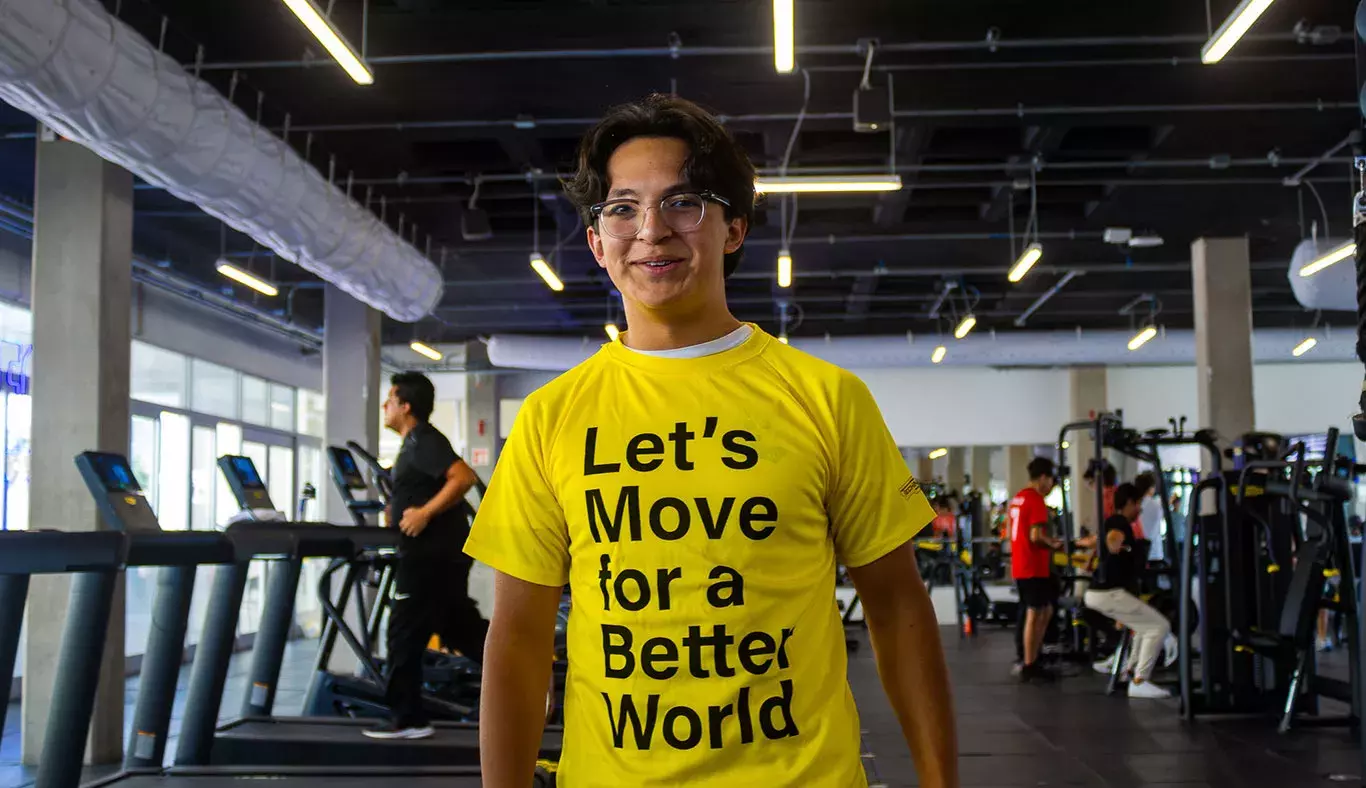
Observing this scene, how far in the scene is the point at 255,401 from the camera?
42.9ft

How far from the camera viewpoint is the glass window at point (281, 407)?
13609 millimetres

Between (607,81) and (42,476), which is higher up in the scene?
(607,81)

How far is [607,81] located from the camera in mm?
7094

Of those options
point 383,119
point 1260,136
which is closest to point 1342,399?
point 1260,136

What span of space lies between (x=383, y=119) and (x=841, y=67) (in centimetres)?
293

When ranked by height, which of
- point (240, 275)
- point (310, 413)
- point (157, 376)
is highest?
point (240, 275)

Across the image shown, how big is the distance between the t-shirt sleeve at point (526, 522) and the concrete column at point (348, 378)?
30.9ft

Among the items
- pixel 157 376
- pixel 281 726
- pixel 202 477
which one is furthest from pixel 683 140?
pixel 202 477

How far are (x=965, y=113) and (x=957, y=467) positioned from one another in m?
10.9

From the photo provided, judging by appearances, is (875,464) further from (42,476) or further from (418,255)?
(418,255)

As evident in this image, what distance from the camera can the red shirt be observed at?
7.71 m

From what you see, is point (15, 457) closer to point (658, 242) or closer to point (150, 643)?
point (150, 643)

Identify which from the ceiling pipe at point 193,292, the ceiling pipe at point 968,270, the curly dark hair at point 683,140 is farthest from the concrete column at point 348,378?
the curly dark hair at point 683,140

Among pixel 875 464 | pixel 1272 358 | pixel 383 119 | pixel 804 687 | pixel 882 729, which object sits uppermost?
pixel 383 119
